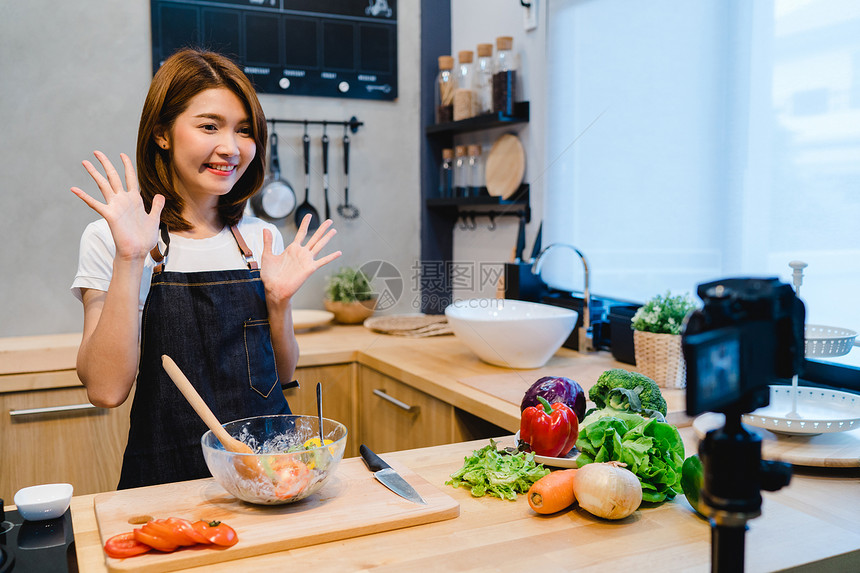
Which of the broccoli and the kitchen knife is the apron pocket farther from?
the broccoli

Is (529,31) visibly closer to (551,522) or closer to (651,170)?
(651,170)

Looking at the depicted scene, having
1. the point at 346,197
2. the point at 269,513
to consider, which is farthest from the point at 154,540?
the point at 346,197

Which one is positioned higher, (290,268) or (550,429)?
(290,268)

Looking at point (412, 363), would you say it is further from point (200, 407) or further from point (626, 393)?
point (200, 407)

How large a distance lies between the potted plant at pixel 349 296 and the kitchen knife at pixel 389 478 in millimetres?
1646

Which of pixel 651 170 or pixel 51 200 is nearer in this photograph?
pixel 651 170

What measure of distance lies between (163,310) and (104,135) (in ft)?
4.77

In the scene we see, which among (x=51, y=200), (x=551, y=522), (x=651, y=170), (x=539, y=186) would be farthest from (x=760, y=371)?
(x=51, y=200)

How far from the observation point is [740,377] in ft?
2.02

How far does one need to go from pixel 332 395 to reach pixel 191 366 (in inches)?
40.5

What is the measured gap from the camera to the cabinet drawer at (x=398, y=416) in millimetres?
2004

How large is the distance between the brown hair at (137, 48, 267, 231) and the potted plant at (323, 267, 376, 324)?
135 cm

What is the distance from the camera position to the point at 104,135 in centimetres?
262

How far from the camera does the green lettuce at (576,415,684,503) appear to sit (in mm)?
1097
